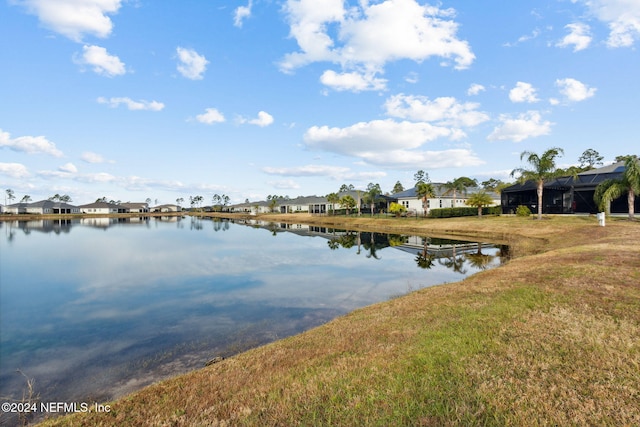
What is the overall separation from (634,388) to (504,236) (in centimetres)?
3532

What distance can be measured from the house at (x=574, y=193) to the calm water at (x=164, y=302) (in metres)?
26.6

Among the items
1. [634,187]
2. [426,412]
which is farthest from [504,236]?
[426,412]

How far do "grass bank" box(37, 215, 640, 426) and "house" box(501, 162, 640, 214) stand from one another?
44.2m

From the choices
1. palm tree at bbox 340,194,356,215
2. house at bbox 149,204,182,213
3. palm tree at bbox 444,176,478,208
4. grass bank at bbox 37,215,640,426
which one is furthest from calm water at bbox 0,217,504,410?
house at bbox 149,204,182,213

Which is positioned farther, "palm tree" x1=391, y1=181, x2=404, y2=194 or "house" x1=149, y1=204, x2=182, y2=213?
"house" x1=149, y1=204, x2=182, y2=213

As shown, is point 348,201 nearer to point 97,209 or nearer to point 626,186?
point 626,186

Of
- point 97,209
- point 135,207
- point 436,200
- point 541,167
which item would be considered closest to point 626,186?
point 541,167

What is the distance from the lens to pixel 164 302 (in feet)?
49.2

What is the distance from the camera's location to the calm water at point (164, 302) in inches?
347

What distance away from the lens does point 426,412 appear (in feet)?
14.1

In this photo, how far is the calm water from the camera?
881 cm

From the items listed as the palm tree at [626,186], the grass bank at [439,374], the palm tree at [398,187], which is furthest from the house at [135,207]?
the grass bank at [439,374]

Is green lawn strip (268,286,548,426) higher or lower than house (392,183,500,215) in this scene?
lower

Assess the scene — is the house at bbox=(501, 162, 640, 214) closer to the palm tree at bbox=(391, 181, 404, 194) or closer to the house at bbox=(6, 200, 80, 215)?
the palm tree at bbox=(391, 181, 404, 194)
